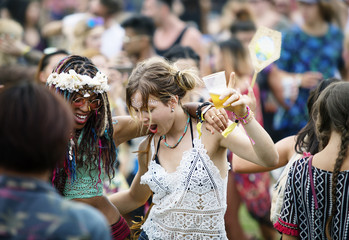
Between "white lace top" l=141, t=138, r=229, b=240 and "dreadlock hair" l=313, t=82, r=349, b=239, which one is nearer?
"dreadlock hair" l=313, t=82, r=349, b=239

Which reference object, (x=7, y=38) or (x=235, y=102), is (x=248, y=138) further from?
(x=7, y=38)

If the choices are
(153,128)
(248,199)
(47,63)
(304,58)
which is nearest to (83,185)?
(153,128)

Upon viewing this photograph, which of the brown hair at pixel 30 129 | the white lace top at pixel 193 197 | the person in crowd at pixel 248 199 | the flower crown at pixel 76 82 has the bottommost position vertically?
the person in crowd at pixel 248 199

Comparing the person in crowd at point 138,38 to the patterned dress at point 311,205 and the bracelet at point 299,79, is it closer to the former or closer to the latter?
the bracelet at point 299,79

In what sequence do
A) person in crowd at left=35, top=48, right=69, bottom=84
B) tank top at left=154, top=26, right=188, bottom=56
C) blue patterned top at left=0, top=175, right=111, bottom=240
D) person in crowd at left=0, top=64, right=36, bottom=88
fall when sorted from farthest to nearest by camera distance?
tank top at left=154, top=26, right=188, bottom=56 → person in crowd at left=35, top=48, right=69, bottom=84 → person in crowd at left=0, top=64, right=36, bottom=88 → blue patterned top at left=0, top=175, right=111, bottom=240

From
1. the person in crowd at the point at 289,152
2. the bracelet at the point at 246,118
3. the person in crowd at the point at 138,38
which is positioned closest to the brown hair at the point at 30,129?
the bracelet at the point at 246,118

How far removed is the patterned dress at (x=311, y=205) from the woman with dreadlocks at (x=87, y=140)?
98 centimetres

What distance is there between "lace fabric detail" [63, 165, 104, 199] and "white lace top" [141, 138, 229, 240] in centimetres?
33

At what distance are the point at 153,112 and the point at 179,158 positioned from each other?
0.31 metres

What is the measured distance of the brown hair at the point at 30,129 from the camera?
1604 millimetres

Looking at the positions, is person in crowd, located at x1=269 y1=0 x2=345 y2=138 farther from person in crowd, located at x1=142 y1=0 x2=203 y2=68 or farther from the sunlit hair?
the sunlit hair

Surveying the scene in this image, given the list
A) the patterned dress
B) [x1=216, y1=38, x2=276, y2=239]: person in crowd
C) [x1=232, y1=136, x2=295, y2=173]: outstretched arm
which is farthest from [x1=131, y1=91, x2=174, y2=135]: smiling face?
[x1=216, y1=38, x2=276, y2=239]: person in crowd

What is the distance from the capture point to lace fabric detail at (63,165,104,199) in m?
2.92

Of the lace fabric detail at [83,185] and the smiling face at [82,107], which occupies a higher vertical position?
the smiling face at [82,107]
